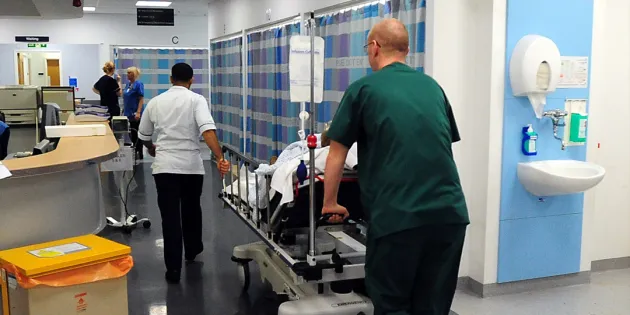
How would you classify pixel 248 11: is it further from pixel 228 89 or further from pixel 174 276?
pixel 174 276

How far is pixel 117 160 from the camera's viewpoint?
17.2 ft

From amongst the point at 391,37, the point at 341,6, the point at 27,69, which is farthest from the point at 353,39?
the point at 27,69

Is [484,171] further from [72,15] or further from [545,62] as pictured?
[72,15]

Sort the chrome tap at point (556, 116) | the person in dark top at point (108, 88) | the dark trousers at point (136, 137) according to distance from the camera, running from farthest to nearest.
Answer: the person in dark top at point (108, 88)
the dark trousers at point (136, 137)
the chrome tap at point (556, 116)

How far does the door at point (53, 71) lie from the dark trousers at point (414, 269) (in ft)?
42.2

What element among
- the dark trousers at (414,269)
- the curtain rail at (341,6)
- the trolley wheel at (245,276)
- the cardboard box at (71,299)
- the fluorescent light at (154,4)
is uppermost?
the fluorescent light at (154,4)

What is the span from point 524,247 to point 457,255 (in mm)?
1817

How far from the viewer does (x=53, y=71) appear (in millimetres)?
13719

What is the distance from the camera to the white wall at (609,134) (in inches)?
165

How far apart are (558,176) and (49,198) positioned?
9.31 feet

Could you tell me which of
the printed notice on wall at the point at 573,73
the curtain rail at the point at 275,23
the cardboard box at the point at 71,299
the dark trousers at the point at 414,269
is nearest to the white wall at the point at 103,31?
the curtain rail at the point at 275,23

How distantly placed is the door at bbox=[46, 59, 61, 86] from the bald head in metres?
12.6

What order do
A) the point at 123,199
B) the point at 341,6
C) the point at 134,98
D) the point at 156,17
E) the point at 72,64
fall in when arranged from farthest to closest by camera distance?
the point at 72,64 < the point at 156,17 < the point at 134,98 < the point at 123,199 < the point at 341,6

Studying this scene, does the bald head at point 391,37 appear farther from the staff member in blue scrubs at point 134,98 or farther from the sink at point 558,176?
the staff member in blue scrubs at point 134,98
